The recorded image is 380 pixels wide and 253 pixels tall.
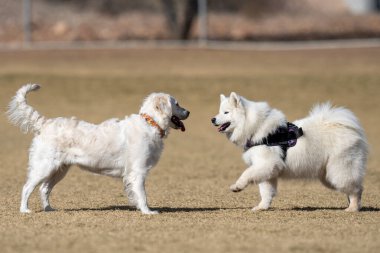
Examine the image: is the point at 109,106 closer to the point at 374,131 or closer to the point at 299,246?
the point at 374,131

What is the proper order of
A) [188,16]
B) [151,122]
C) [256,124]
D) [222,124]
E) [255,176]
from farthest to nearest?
[188,16], [222,124], [256,124], [151,122], [255,176]

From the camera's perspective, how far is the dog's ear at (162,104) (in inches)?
382

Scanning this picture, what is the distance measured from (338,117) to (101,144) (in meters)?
2.94

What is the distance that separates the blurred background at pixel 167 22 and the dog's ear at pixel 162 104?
74.3 feet

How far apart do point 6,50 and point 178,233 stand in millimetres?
24514

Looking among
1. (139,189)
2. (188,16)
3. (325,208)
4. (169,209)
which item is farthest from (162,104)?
(188,16)

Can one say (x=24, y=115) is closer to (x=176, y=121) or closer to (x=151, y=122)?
(x=151, y=122)

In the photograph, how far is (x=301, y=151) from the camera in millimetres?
9773

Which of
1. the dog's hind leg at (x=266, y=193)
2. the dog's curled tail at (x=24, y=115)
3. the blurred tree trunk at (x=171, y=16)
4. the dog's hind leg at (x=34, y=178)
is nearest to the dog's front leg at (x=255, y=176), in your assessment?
the dog's hind leg at (x=266, y=193)

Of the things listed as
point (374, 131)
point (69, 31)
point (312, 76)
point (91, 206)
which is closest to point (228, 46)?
point (312, 76)

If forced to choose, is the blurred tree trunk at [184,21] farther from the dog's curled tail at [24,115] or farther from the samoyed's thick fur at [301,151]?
the dog's curled tail at [24,115]

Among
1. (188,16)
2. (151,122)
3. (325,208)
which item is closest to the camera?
(151,122)

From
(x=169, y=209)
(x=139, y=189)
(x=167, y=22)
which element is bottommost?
(x=169, y=209)

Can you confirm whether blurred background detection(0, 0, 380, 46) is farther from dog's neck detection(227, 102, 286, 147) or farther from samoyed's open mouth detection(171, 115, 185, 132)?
samoyed's open mouth detection(171, 115, 185, 132)
